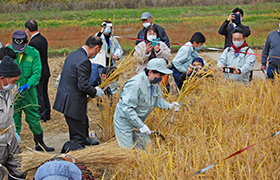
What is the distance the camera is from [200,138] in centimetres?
319

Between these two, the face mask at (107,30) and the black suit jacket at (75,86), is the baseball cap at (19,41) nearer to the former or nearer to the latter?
the black suit jacket at (75,86)

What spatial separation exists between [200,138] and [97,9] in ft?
74.4

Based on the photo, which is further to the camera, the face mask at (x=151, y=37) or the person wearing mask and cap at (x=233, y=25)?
the person wearing mask and cap at (x=233, y=25)

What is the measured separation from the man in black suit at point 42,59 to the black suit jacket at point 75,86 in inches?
59.8

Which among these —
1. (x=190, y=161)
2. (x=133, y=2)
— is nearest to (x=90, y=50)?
(x=190, y=161)

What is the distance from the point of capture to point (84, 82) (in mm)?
3584

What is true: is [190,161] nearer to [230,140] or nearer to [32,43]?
[230,140]

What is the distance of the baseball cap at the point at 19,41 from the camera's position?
3798 mm

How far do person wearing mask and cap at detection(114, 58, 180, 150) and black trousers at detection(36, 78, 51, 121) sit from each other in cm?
231

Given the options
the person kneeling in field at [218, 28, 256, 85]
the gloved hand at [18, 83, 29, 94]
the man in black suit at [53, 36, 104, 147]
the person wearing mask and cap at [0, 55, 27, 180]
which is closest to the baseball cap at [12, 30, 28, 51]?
the gloved hand at [18, 83, 29, 94]

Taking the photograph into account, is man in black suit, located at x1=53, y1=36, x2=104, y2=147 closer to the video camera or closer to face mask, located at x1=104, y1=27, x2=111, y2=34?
the video camera

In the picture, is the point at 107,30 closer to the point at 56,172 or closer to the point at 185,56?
the point at 185,56

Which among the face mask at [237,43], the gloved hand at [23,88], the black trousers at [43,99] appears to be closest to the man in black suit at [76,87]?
the gloved hand at [23,88]

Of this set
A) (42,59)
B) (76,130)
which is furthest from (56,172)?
(42,59)
